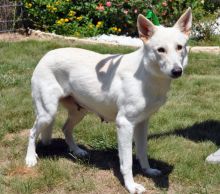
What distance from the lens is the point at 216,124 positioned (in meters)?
6.73

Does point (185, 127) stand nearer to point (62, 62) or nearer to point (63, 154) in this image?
point (63, 154)

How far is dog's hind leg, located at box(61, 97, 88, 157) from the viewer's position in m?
5.62

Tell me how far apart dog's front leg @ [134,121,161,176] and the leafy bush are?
619 cm

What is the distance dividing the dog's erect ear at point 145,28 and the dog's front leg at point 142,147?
0.97 meters

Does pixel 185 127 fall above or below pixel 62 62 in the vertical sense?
below

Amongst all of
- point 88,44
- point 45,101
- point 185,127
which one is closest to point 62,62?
point 45,101

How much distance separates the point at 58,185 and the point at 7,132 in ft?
5.17

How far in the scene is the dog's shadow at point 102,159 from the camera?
5.23m

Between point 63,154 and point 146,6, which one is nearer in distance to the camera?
point 63,154

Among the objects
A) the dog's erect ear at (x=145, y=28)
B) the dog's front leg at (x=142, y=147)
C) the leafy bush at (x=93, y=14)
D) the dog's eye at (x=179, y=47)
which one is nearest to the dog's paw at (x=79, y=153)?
the dog's front leg at (x=142, y=147)

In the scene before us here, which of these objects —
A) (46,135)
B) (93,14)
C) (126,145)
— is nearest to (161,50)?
(126,145)

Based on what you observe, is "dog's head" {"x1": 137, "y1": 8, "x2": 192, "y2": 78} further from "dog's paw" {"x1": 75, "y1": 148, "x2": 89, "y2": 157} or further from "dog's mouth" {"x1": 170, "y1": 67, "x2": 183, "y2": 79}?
"dog's paw" {"x1": 75, "y1": 148, "x2": 89, "y2": 157}

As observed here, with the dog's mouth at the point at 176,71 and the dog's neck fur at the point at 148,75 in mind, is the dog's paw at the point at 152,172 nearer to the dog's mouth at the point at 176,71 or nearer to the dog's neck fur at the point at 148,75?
the dog's neck fur at the point at 148,75

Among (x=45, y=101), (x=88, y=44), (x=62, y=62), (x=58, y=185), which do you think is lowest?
(x=88, y=44)
